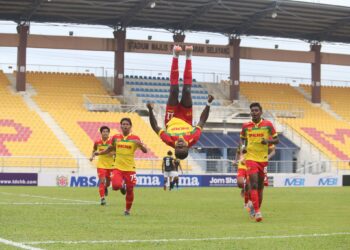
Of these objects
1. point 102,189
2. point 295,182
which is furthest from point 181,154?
point 295,182

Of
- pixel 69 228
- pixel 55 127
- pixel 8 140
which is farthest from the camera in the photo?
pixel 55 127

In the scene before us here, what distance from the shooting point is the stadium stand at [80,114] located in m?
45.0

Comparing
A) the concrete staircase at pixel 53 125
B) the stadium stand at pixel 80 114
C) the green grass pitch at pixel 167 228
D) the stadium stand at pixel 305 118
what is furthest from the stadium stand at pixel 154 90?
the green grass pitch at pixel 167 228

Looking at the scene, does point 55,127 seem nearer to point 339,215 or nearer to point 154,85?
point 154,85

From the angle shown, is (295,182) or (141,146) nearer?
(141,146)

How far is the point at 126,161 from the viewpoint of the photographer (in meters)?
16.4

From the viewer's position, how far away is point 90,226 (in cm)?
1280

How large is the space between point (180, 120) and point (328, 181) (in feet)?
103

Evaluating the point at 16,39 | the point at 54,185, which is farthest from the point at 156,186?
the point at 16,39

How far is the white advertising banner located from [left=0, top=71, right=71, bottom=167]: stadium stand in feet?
43.3

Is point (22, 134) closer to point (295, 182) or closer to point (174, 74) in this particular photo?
point (295, 182)

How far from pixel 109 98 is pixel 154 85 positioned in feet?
18.2

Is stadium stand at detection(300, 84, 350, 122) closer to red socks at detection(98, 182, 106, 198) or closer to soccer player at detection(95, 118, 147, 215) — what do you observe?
red socks at detection(98, 182, 106, 198)

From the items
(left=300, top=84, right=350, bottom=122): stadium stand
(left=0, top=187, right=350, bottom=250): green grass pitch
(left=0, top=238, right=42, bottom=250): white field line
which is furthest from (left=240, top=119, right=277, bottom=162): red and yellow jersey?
(left=300, top=84, right=350, bottom=122): stadium stand
